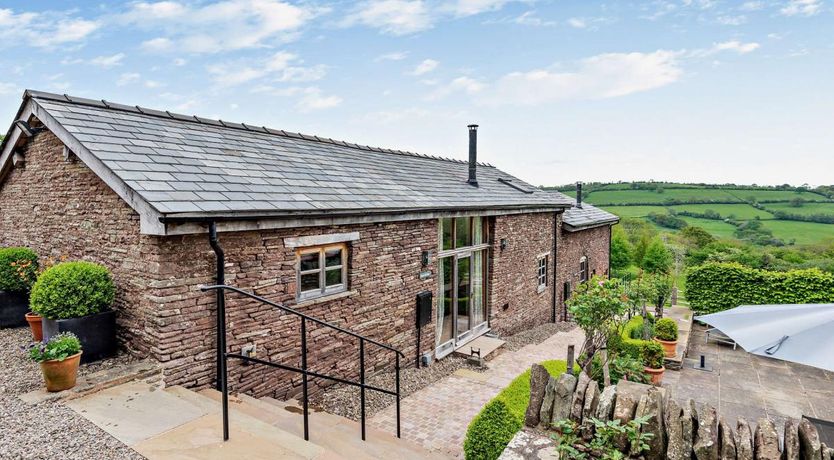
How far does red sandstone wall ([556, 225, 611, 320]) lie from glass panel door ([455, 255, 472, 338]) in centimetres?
609

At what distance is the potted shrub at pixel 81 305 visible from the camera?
17.6 feet

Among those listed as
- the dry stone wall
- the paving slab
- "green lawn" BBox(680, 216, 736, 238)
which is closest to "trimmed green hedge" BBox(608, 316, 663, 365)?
the dry stone wall

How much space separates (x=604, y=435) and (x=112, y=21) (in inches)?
603

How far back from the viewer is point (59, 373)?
4676 mm

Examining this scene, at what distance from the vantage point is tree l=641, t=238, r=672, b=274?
26062mm

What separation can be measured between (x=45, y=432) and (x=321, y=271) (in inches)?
157

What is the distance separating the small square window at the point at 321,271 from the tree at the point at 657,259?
2398cm

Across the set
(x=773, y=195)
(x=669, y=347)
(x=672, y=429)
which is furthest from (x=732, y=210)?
(x=672, y=429)

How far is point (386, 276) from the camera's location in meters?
8.61

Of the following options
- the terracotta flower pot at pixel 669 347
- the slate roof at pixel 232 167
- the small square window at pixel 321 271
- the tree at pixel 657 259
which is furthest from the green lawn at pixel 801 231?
the small square window at pixel 321 271

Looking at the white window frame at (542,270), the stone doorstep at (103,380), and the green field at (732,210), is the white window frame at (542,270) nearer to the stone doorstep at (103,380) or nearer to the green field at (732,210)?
the stone doorstep at (103,380)

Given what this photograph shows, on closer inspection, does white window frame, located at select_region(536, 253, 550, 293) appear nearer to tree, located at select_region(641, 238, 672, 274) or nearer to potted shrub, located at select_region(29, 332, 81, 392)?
potted shrub, located at select_region(29, 332, 81, 392)

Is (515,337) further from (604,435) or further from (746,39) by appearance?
(746,39)

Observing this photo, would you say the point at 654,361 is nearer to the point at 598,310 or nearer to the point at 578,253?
the point at 598,310
